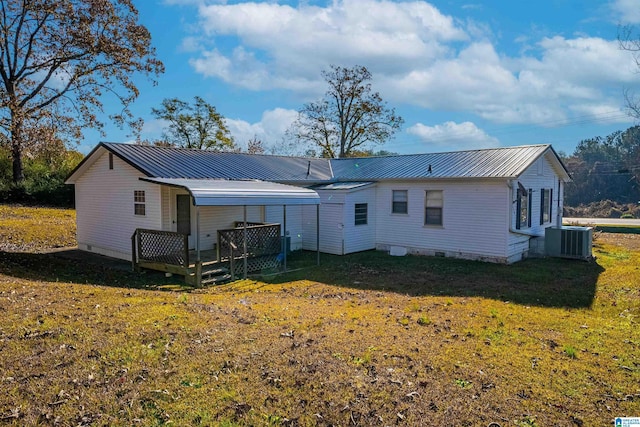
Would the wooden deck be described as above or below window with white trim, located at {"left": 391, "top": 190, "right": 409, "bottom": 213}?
below

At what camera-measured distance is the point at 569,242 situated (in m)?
14.6

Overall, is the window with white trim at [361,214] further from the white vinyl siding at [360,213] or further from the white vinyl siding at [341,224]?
the white vinyl siding at [341,224]

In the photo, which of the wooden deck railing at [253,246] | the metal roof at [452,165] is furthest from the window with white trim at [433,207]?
the wooden deck railing at [253,246]

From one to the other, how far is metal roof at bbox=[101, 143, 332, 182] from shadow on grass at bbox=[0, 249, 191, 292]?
3142mm

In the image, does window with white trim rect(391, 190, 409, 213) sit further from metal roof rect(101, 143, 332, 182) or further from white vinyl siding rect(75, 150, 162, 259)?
white vinyl siding rect(75, 150, 162, 259)

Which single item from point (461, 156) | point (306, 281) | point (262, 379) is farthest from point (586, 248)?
point (262, 379)

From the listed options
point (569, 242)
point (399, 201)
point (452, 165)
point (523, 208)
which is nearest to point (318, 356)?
point (399, 201)

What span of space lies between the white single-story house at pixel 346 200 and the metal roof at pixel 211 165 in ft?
0.16

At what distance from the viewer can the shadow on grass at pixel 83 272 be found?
11.1 m

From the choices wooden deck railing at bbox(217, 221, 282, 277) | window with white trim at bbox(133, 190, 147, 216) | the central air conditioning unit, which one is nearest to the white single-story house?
window with white trim at bbox(133, 190, 147, 216)

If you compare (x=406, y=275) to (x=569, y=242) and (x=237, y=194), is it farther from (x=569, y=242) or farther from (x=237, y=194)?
(x=569, y=242)

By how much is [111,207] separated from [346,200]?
8530mm

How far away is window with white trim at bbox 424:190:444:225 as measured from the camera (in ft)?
50.6

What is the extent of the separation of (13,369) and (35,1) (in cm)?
1891
